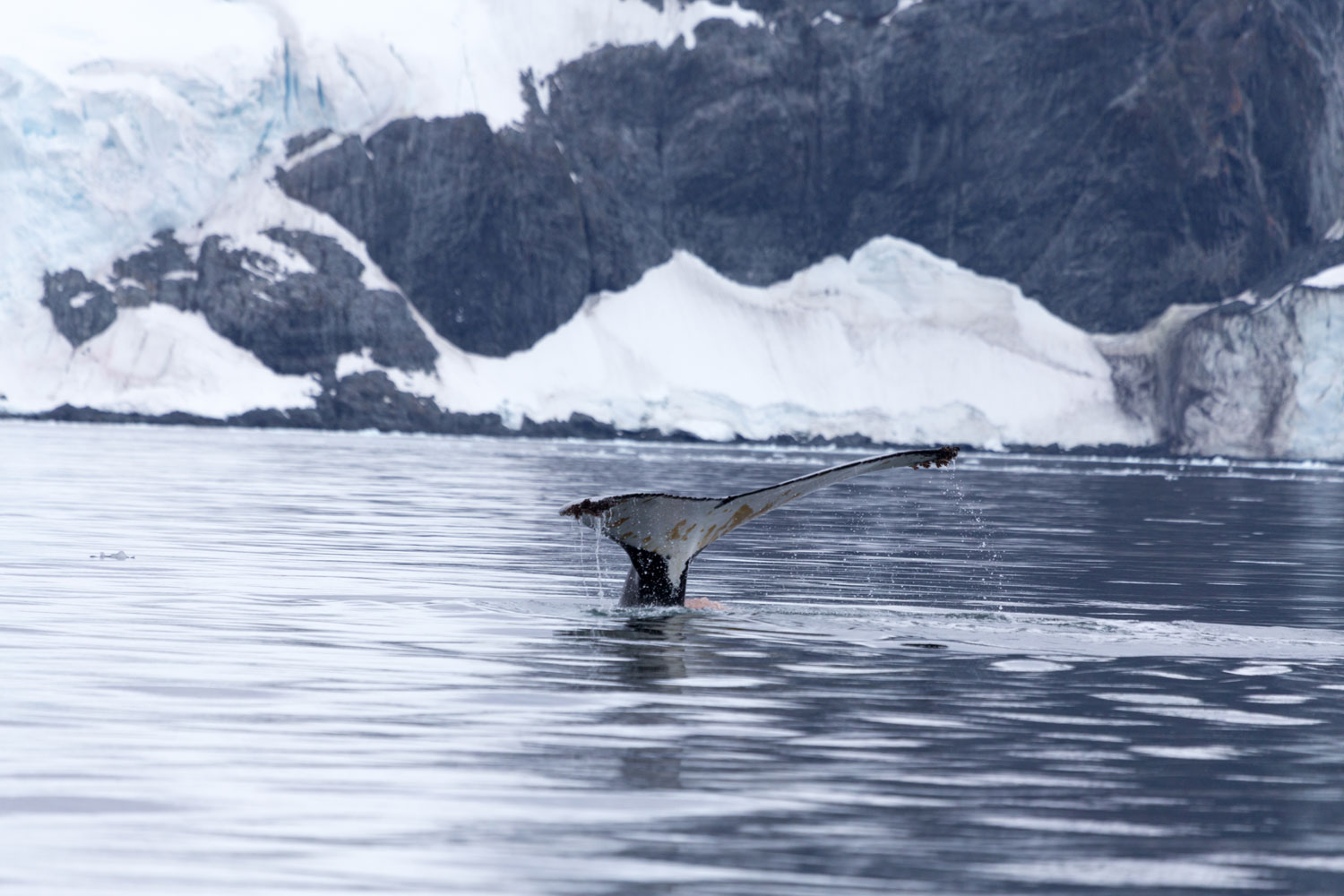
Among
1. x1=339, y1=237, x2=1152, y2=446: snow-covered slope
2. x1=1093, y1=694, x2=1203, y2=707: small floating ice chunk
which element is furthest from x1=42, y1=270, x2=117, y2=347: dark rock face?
x1=1093, y1=694, x2=1203, y2=707: small floating ice chunk

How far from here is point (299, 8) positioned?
6388 inches

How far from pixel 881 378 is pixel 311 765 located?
161m

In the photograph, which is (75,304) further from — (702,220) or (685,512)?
(685,512)

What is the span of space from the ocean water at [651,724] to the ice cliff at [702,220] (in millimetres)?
124141

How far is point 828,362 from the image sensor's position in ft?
562

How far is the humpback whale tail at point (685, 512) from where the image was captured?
16.2 m

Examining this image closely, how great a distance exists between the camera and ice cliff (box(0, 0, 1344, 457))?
5797 inches

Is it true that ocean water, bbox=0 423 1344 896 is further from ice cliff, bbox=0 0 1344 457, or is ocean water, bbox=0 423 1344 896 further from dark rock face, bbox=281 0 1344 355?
dark rock face, bbox=281 0 1344 355

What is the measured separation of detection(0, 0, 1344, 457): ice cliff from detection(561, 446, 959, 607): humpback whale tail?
419 feet

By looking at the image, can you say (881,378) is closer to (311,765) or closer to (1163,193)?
(1163,193)

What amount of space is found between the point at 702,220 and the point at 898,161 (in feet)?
61.2

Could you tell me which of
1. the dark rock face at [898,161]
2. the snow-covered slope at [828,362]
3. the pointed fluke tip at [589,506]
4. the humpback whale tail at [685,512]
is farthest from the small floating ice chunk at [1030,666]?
the dark rock face at [898,161]

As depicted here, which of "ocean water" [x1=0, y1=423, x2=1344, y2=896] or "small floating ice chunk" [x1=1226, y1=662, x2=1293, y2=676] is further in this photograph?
"small floating ice chunk" [x1=1226, y1=662, x2=1293, y2=676]

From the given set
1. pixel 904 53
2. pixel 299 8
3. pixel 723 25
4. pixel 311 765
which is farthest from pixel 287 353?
pixel 311 765
